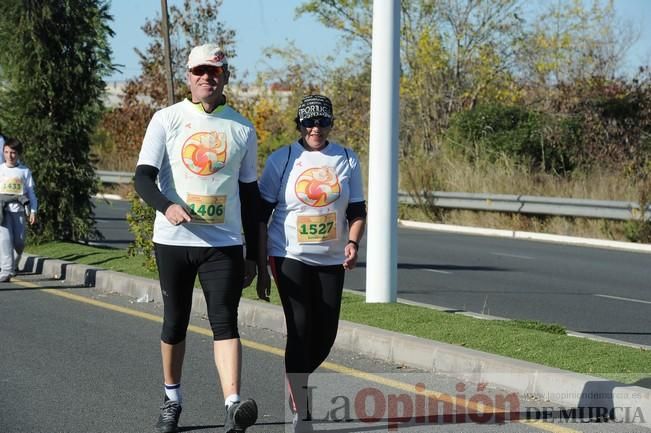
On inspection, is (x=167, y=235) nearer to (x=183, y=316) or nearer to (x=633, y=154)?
(x=183, y=316)

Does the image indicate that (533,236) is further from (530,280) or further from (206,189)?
(206,189)

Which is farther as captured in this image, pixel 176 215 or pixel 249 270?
pixel 249 270

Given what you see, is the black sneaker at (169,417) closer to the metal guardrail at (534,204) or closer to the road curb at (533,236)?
the metal guardrail at (534,204)

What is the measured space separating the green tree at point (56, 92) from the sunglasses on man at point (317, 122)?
10706mm

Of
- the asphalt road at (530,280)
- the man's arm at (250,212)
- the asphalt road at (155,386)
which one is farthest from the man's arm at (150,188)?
the asphalt road at (530,280)

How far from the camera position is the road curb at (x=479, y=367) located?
671 centimetres

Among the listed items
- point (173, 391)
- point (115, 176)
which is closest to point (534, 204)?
point (115, 176)

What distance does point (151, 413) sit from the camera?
6.73 m

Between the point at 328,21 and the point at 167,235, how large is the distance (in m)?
29.6

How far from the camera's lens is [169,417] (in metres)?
6.20

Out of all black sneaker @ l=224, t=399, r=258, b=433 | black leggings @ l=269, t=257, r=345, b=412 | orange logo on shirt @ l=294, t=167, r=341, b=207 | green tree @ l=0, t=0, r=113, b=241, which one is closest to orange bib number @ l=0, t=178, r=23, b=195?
green tree @ l=0, t=0, r=113, b=241

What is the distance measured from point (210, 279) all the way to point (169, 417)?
0.78 metres

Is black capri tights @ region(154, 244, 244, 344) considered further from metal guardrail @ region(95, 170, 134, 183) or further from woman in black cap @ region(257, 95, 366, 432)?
metal guardrail @ region(95, 170, 134, 183)

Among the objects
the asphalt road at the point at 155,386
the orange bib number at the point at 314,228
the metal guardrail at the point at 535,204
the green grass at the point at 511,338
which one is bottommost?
the asphalt road at the point at 155,386
